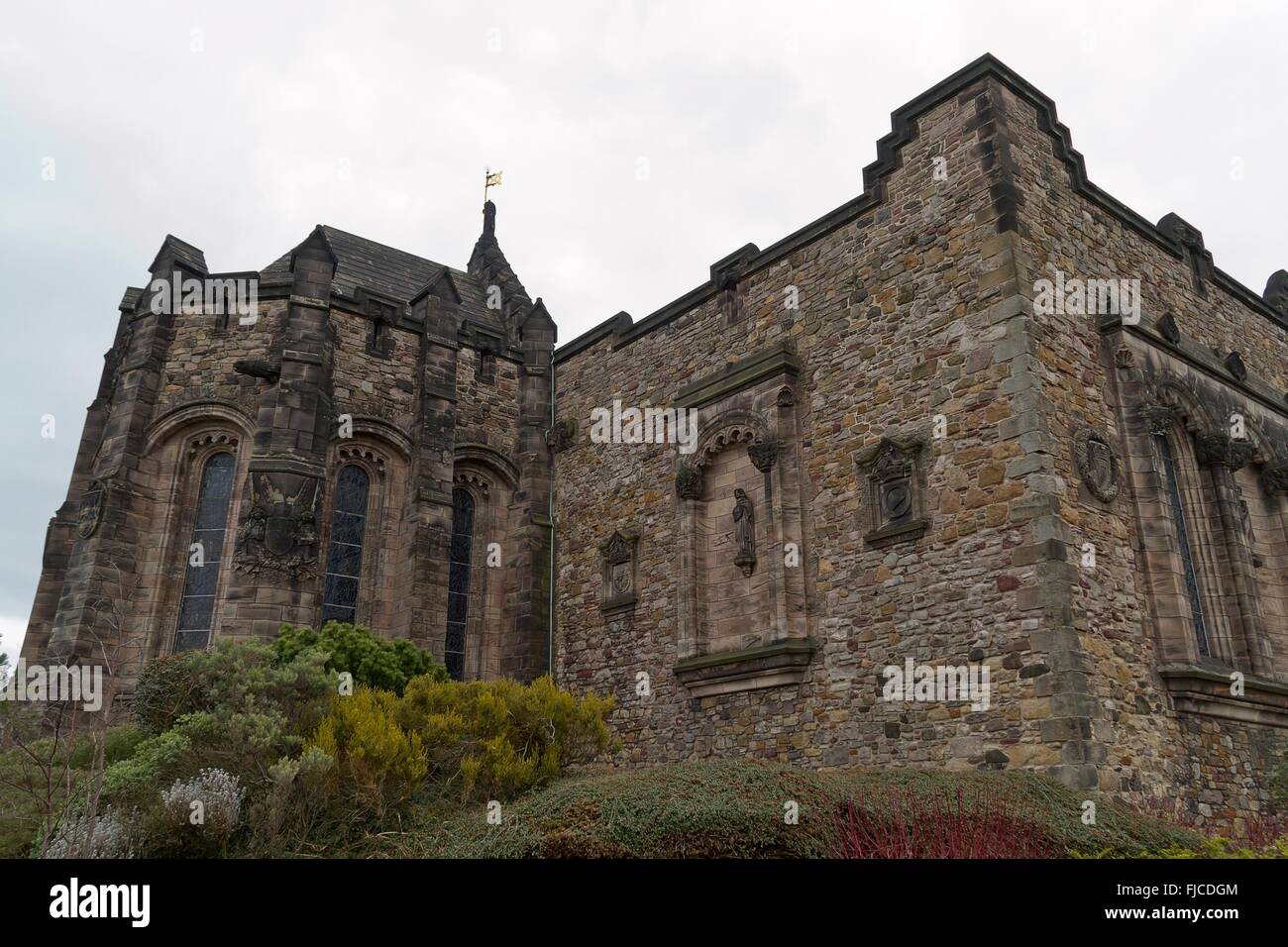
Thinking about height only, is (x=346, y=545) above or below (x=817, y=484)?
above

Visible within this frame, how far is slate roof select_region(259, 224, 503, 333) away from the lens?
736 inches

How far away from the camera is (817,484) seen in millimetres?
12641

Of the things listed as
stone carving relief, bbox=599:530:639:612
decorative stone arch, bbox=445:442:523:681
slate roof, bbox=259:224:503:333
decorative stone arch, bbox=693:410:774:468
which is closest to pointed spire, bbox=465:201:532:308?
slate roof, bbox=259:224:503:333

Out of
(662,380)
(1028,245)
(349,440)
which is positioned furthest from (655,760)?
(1028,245)

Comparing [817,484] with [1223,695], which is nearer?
[1223,695]

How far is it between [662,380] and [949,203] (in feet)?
18.0

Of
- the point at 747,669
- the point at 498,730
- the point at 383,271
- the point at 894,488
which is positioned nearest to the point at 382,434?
the point at 383,271

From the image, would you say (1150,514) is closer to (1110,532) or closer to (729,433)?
(1110,532)

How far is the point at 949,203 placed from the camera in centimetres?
1191

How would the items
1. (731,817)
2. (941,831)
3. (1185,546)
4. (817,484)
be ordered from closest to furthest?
(941,831), (731,817), (1185,546), (817,484)

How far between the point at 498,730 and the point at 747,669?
141 inches

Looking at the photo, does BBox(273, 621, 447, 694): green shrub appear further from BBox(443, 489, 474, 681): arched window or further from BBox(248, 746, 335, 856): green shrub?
BBox(248, 746, 335, 856): green shrub

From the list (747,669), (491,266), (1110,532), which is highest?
(491,266)
